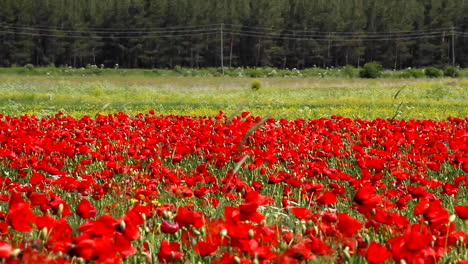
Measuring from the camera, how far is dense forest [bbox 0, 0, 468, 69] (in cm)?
10094

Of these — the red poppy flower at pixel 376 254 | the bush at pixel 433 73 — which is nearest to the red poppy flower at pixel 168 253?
the red poppy flower at pixel 376 254

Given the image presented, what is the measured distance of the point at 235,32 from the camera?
105312 mm

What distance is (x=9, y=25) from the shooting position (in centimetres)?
9900

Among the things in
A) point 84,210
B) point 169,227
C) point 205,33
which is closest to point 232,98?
point 84,210

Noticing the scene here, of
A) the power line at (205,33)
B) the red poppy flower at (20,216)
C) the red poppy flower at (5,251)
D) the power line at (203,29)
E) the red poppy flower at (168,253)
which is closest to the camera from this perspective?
the red poppy flower at (5,251)

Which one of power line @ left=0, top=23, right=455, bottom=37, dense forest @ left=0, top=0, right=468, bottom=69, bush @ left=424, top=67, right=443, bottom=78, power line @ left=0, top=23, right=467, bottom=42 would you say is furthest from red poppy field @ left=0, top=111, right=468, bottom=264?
power line @ left=0, top=23, right=455, bottom=37

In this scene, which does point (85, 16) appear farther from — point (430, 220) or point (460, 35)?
point (430, 220)

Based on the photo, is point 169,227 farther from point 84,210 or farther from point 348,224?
point 348,224

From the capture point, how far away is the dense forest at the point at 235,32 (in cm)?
10094

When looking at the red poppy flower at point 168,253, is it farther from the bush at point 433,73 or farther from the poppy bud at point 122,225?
the bush at point 433,73


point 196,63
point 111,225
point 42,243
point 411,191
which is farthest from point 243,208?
point 196,63

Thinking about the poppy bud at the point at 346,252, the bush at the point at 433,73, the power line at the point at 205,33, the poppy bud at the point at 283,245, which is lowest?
the bush at the point at 433,73

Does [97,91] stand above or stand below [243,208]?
below

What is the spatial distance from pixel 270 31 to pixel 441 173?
10217cm
